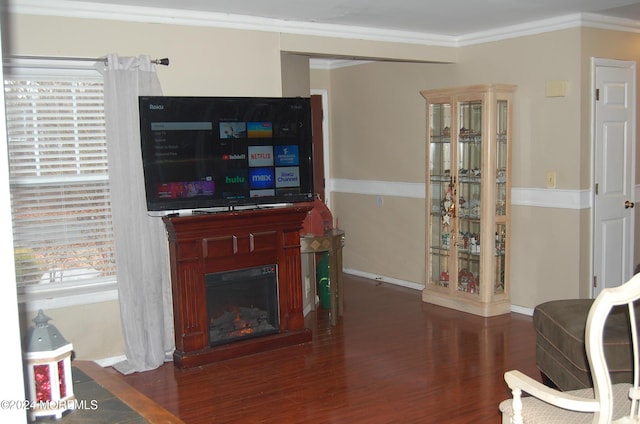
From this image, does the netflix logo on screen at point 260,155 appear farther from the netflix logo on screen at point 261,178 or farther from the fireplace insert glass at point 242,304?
the fireplace insert glass at point 242,304

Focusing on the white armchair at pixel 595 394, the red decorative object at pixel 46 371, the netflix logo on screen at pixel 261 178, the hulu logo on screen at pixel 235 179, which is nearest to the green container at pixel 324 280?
the netflix logo on screen at pixel 261 178

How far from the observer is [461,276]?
18.4 feet

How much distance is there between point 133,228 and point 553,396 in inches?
114

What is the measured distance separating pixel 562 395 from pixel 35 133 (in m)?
3.41

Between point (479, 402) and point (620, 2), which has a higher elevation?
point (620, 2)

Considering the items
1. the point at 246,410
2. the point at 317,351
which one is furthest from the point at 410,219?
the point at 246,410

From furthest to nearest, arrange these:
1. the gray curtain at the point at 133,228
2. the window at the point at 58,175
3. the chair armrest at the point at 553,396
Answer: the gray curtain at the point at 133,228 → the window at the point at 58,175 → the chair armrest at the point at 553,396

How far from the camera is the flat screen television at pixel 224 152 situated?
164 inches

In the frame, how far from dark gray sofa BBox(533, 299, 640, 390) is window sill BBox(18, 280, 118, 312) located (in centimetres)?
→ 278

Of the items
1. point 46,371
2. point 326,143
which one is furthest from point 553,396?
point 326,143

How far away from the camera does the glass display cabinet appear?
17.4ft

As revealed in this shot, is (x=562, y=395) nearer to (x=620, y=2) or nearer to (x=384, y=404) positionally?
(x=384, y=404)

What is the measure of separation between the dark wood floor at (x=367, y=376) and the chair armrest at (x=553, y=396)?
1208mm

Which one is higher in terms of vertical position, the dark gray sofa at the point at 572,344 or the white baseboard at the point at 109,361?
the dark gray sofa at the point at 572,344
